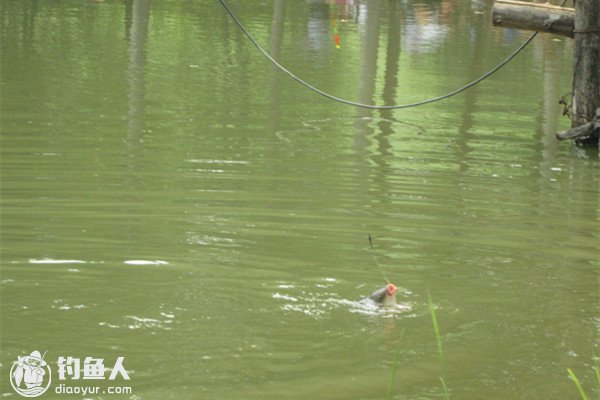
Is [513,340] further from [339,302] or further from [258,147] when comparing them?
[258,147]

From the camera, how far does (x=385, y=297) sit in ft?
23.6

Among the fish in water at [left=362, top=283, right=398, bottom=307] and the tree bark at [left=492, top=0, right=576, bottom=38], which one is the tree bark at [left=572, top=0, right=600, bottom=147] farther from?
the fish in water at [left=362, top=283, right=398, bottom=307]

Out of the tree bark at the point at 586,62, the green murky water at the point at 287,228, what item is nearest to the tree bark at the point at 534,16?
the tree bark at the point at 586,62

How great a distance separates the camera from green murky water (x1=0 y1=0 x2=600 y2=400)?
6.39 m

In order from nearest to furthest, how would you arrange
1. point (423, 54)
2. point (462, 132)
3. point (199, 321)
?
point (199, 321)
point (462, 132)
point (423, 54)

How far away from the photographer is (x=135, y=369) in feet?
19.9

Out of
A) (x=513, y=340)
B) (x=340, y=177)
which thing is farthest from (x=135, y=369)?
(x=340, y=177)

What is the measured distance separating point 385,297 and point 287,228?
6.68 feet

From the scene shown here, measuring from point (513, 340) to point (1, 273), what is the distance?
2.91m

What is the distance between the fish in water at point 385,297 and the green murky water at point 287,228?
0.11 metres

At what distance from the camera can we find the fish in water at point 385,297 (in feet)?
23.4

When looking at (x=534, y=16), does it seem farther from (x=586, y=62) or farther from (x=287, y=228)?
(x=287, y=228)

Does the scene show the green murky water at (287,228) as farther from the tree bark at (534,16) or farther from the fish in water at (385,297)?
the tree bark at (534,16)

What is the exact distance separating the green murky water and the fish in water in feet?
0.36
